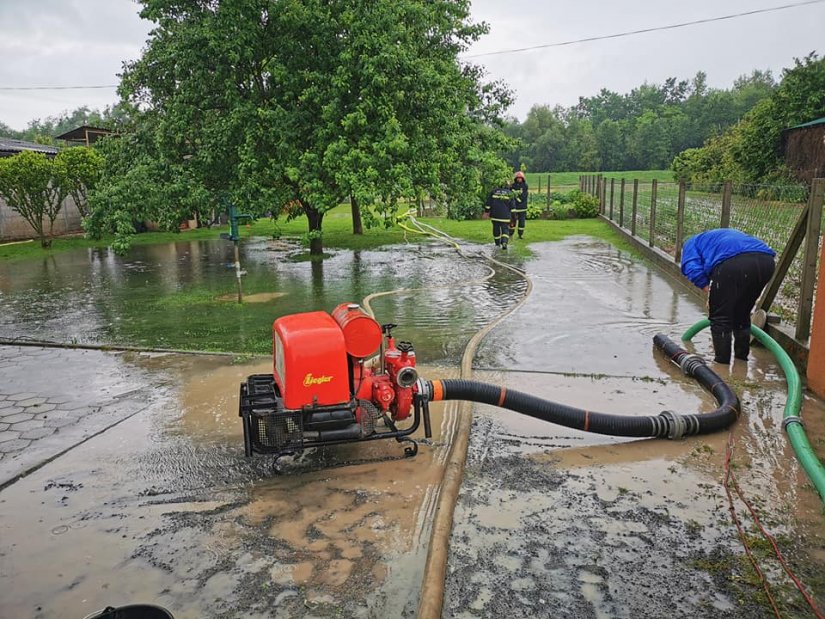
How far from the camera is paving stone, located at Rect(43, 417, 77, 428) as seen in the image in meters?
5.16

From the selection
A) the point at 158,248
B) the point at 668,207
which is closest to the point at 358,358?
the point at 668,207

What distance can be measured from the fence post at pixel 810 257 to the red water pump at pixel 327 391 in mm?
4106

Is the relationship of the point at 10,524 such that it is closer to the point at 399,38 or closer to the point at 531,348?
the point at 531,348

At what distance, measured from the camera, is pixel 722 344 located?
611 centimetres

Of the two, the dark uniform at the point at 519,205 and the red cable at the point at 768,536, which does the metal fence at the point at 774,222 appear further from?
the dark uniform at the point at 519,205

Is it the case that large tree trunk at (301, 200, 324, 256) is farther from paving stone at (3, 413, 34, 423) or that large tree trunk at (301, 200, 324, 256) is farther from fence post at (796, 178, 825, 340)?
fence post at (796, 178, 825, 340)

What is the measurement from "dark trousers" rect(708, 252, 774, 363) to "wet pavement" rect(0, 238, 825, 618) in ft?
1.40

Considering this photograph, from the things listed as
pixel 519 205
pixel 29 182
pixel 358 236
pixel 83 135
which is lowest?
pixel 358 236

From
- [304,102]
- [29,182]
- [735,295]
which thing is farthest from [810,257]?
[29,182]

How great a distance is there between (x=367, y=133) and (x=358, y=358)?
663 cm

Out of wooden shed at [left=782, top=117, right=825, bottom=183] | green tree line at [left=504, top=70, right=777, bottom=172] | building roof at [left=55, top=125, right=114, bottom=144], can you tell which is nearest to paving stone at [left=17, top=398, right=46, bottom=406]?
building roof at [left=55, top=125, right=114, bottom=144]

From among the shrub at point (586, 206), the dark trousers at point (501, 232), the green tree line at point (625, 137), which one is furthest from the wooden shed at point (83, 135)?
the green tree line at point (625, 137)

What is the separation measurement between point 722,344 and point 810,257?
114cm

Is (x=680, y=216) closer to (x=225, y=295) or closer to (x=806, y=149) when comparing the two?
(x=225, y=295)
